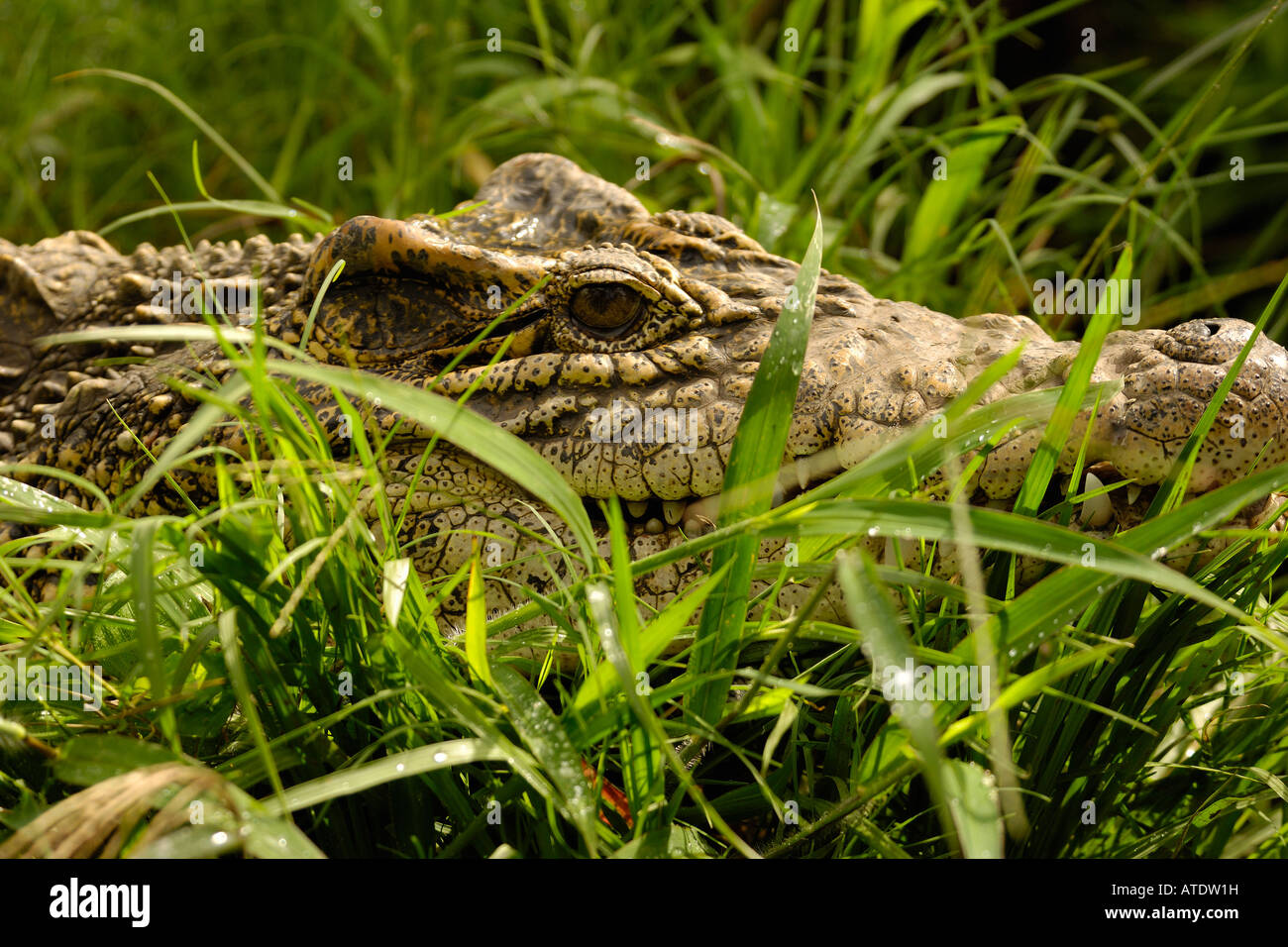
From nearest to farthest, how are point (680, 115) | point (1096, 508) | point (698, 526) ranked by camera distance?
1. point (1096, 508)
2. point (698, 526)
3. point (680, 115)

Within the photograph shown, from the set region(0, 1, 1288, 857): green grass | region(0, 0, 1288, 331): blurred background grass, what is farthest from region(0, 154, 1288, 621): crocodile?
region(0, 0, 1288, 331): blurred background grass

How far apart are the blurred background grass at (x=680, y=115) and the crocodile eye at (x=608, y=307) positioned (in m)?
1.18

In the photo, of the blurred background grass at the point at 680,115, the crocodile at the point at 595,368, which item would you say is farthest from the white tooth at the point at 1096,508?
the blurred background grass at the point at 680,115

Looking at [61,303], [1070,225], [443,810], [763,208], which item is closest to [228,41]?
[61,303]

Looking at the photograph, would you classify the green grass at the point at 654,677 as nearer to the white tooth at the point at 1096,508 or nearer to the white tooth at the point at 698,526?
the white tooth at the point at 1096,508

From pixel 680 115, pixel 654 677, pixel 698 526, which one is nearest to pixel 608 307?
pixel 698 526

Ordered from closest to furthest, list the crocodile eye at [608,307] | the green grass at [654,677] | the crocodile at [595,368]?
1. the green grass at [654,677]
2. the crocodile at [595,368]
3. the crocodile eye at [608,307]

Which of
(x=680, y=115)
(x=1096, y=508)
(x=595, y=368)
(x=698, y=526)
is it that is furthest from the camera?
(x=680, y=115)

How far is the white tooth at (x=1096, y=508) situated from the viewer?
82.4 inches

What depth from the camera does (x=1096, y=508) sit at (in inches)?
82.3

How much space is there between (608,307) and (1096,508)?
1.18 meters

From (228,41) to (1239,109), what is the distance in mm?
5627

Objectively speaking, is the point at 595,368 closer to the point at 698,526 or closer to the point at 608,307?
the point at 608,307
